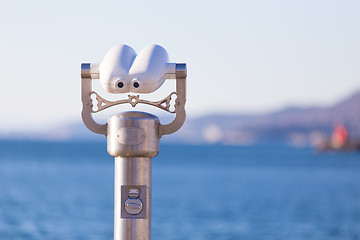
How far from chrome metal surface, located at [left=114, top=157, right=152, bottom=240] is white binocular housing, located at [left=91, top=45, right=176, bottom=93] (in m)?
0.30

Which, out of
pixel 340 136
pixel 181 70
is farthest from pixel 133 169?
pixel 340 136

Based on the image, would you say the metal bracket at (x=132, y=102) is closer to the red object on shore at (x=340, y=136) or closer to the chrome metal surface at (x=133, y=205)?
the chrome metal surface at (x=133, y=205)

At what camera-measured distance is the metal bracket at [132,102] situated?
3221 mm

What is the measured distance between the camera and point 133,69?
3182 millimetres

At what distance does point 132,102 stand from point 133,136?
13 centimetres

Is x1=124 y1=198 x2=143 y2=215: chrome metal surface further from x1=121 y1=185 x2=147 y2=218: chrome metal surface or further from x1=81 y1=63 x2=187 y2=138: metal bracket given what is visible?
x1=81 y1=63 x2=187 y2=138: metal bracket

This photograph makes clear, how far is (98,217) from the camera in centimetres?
2958

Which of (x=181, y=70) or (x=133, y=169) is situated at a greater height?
(x=181, y=70)

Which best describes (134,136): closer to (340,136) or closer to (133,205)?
(133,205)

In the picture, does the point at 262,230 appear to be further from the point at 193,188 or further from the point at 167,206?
the point at 193,188

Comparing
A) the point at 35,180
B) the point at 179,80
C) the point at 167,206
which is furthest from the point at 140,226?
the point at 35,180

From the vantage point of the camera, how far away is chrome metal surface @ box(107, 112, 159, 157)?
3.22 m

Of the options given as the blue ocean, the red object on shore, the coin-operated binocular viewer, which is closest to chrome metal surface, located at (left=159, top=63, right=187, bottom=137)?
the coin-operated binocular viewer

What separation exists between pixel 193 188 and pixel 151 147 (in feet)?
151
